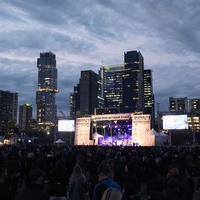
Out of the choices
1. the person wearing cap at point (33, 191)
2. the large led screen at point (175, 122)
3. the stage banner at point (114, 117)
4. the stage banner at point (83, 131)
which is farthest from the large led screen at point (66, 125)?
the person wearing cap at point (33, 191)

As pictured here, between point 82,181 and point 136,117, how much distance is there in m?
42.9

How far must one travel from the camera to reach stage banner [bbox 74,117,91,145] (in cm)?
5425

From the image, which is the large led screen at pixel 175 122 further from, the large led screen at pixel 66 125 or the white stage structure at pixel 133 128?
the large led screen at pixel 66 125

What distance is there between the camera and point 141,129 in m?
47.3

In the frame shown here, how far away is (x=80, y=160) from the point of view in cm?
1123

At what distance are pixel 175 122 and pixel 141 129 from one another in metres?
8.07

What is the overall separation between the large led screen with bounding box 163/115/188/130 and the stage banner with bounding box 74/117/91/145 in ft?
49.7

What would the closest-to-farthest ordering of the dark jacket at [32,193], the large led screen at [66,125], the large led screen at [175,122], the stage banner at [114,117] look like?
the dark jacket at [32,193], the stage banner at [114,117], the large led screen at [175,122], the large led screen at [66,125]

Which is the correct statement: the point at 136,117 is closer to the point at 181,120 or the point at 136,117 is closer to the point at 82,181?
the point at 181,120

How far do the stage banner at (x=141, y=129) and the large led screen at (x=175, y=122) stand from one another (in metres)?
6.43

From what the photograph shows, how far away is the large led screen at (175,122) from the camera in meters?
50.7

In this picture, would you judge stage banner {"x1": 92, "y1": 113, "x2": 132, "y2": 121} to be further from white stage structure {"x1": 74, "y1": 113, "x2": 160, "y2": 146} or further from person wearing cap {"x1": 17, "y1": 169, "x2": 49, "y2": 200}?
person wearing cap {"x1": 17, "y1": 169, "x2": 49, "y2": 200}

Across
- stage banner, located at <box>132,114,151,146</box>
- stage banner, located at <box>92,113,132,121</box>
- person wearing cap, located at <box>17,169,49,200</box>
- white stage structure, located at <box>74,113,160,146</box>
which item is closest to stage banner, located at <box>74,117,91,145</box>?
white stage structure, located at <box>74,113,160,146</box>

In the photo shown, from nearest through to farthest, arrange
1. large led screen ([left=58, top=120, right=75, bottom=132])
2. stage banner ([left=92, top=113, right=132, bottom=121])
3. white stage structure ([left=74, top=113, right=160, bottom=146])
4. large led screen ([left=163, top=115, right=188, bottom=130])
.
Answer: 1. white stage structure ([left=74, top=113, right=160, bottom=146])
2. stage banner ([left=92, top=113, right=132, bottom=121])
3. large led screen ([left=163, top=115, right=188, bottom=130])
4. large led screen ([left=58, top=120, right=75, bottom=132])
